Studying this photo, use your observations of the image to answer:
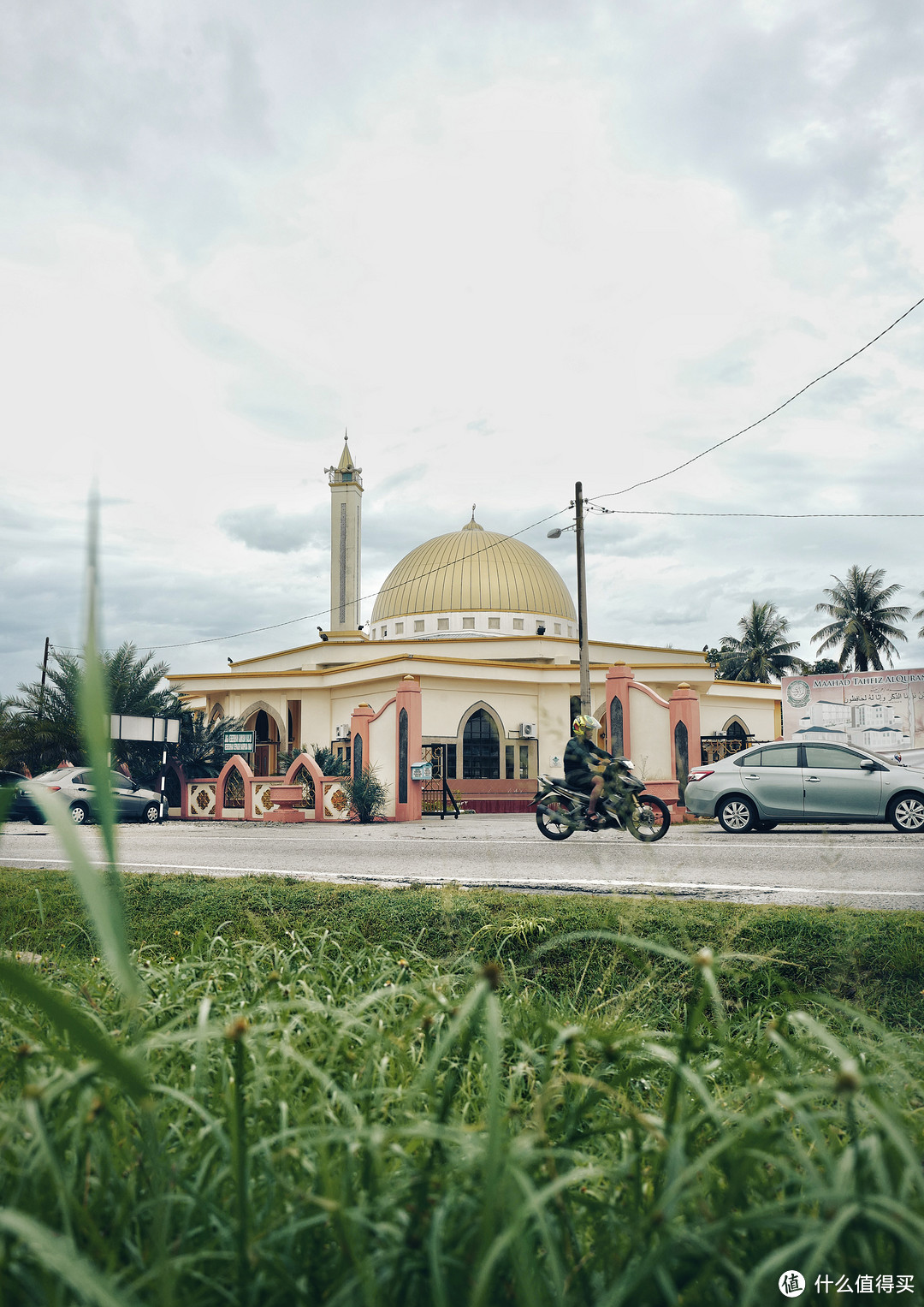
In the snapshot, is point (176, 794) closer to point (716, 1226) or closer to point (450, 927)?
point (450, 927)

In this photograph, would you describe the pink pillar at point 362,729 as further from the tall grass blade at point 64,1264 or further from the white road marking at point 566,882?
the tall grass blade at point 64,1264

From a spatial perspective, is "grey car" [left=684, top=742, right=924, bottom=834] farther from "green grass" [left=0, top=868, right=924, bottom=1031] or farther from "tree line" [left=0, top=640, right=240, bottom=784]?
"tree line" [left=0, top=640, right=240, bottom=784]

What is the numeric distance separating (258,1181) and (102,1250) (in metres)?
0.32

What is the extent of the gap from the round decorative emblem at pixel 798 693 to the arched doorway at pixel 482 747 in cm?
865

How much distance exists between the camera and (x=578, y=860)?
9.17 m

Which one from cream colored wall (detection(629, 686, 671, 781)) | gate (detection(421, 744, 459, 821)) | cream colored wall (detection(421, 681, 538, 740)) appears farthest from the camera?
cream colored wall (detection(421, 681, 538, 740))

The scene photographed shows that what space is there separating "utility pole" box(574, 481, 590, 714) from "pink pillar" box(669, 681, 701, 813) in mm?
2080

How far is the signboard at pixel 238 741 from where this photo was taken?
23.6 metres

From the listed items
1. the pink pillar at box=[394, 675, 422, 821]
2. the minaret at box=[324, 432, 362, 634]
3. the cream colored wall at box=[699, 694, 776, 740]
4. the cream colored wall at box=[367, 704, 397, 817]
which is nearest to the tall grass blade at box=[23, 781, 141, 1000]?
the pink pillar at box=[394, 675, 422, 821]

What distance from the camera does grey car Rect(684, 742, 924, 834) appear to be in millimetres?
12547

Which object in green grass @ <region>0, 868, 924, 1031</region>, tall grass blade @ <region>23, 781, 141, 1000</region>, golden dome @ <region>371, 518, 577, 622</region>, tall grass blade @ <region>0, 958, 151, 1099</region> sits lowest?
green grass @ <region>0, 868, 924, 1031</region>

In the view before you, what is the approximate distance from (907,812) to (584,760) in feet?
16.9

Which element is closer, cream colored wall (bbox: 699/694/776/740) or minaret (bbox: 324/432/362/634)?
cream colored wall (bbox: 699/694/776/740)

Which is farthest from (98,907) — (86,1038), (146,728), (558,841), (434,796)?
(434,796)
